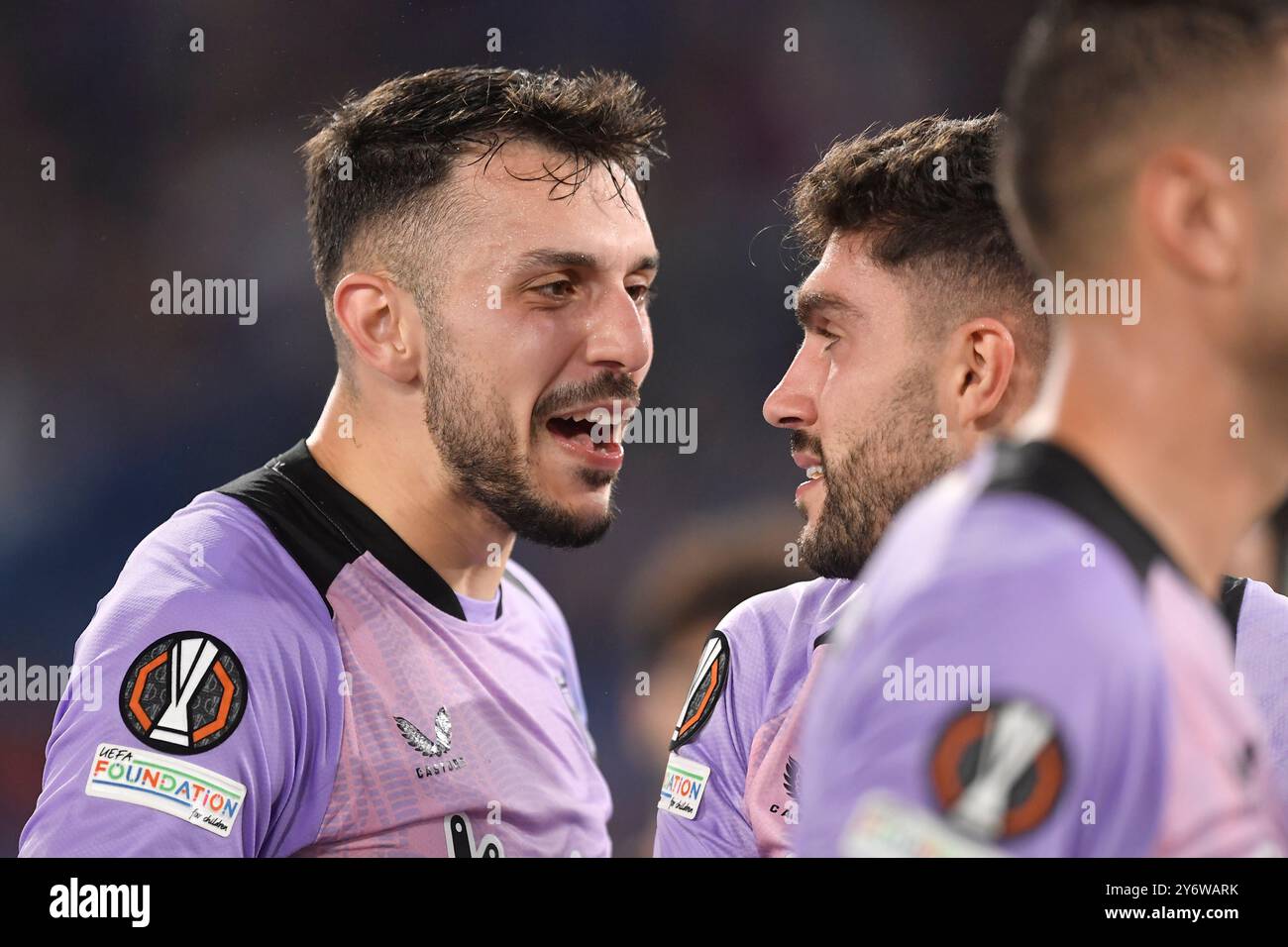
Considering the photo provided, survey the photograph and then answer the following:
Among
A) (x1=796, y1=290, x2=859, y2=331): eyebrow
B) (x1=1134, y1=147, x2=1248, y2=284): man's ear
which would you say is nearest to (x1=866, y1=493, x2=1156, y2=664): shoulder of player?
(x1=1134, y1=147, x2=1248, y2=284): man's ear

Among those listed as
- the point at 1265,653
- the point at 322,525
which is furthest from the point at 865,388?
the point at 322,525

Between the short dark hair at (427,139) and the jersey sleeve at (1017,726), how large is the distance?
5.90ft

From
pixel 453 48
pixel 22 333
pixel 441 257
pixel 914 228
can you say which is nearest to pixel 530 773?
pixel 441 257

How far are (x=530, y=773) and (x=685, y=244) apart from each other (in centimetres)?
209

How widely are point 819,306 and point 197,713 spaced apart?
1289 mm

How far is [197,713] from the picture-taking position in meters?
1.95

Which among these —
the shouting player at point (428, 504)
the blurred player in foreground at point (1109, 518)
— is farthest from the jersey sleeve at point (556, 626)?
the blurred player in foreground at point (1109, 518)

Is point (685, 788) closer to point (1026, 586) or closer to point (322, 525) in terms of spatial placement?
point (322, 525)

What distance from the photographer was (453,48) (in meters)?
3.30

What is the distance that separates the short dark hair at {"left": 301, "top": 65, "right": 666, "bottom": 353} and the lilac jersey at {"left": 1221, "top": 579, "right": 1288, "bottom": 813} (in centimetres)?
147

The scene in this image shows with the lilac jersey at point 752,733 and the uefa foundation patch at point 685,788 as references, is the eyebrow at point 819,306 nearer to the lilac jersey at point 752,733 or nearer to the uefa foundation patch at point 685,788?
the lilac jersey at point 752,733

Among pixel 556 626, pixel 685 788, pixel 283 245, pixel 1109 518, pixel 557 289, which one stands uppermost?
pixel 283 245
